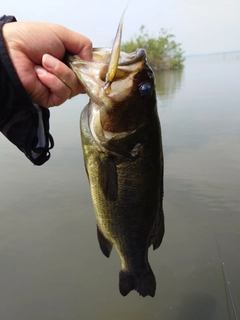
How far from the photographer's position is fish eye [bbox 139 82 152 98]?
159 cm

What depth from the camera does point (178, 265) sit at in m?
3.57

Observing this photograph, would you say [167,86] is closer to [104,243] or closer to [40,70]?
[104,243]

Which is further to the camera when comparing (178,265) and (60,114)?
(60,114)

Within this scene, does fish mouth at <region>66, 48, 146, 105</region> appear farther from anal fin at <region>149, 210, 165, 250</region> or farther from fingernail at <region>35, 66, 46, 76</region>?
anal fin at <region>149, 210, 165, 250</region>

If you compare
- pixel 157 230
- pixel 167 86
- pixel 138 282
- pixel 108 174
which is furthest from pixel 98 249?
pixel 167 86

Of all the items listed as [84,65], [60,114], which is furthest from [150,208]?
[60,114]

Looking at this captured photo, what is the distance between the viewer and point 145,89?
160 cm

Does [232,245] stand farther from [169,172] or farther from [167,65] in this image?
[167,65]

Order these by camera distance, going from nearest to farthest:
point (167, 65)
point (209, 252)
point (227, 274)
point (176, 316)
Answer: point (176, 316)
point (227, 274)
point (209, 252)
point (167, 65)

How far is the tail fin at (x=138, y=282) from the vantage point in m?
2.19

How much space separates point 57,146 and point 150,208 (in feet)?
19.1

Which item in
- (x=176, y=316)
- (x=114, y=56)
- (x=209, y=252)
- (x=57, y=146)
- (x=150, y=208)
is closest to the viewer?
(x=114, y=56)

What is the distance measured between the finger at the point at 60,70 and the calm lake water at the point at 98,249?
8.04ft

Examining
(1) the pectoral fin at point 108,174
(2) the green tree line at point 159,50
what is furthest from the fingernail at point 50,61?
(2) the green tree line at point 159,50
